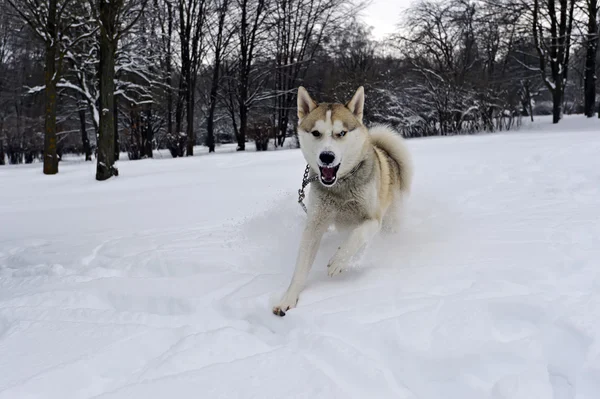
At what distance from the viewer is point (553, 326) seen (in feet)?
5.18

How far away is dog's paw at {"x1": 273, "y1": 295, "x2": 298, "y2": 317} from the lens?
6.68 ft

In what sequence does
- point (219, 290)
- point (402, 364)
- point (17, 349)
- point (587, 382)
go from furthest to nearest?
point (219, 290), point (17, 349), point (402, 364), point (587, 382)

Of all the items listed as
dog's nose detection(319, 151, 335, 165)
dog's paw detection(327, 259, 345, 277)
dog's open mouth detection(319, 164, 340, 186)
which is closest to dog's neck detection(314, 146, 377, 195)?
dog's open mouth detection(319, 164, 340, 186)

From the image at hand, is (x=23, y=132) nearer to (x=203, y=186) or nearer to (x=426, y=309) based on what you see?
(x=203, y=186)

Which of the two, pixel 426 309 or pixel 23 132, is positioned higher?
pixel 23 132

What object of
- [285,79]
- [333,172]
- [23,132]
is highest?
[285,79]

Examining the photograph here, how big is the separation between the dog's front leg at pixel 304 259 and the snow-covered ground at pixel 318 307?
62 millimetres

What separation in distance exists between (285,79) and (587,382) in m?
21.3

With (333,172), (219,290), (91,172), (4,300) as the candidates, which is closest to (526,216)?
(333,172)

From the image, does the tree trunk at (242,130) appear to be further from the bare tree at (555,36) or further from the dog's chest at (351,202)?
the dog's chest at (351,202)

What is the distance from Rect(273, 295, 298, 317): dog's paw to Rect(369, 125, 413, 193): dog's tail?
197cm

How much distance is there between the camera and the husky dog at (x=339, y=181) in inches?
97.0

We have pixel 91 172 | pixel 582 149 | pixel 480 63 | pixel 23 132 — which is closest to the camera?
pixel 582 149

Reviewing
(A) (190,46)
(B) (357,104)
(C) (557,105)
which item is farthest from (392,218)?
(A) (190,46)
